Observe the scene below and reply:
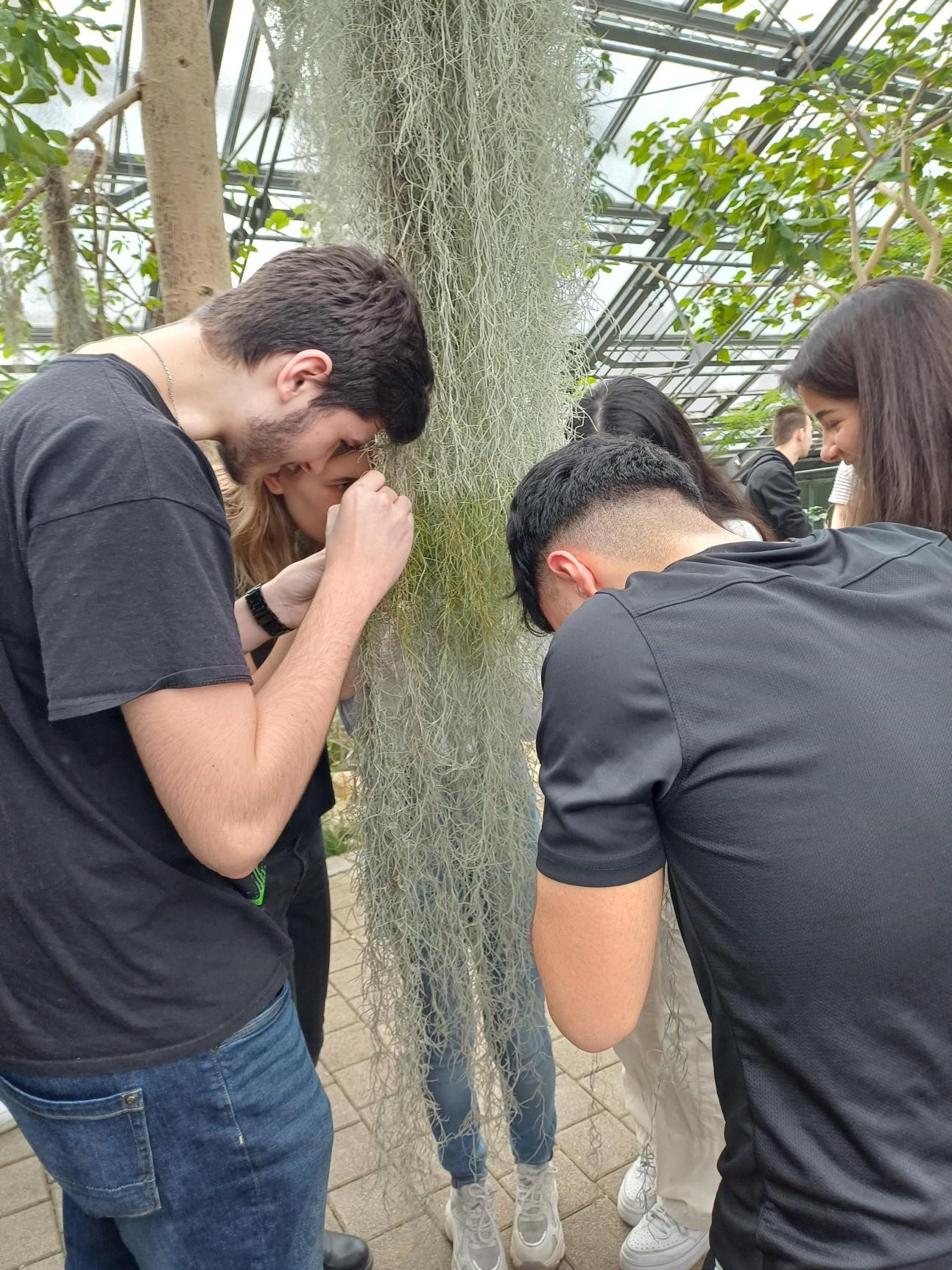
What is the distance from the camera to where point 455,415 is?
3.63 feet

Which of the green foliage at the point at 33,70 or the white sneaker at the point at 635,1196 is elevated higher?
the green foliage at the point at 33,70

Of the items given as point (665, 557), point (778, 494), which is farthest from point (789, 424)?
point (665, 557)

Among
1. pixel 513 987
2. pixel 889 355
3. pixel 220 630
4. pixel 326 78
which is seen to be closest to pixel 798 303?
pixel 889 355

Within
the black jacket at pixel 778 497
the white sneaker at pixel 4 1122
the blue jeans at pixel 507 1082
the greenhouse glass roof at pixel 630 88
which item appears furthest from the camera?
the greenhouse glass roof at pixel 630 88

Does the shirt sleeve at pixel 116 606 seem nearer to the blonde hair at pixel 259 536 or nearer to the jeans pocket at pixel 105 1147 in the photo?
the jeans pocket at pixel 105 1147

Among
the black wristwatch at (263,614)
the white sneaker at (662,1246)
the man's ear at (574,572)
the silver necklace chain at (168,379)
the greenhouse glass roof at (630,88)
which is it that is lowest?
the white sneaker at (662,1246)

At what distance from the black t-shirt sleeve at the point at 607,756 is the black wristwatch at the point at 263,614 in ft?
1.78

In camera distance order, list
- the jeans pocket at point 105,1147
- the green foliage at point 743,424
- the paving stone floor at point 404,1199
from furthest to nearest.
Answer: the green foliage at point 743,424 < the paving stone floor at point 404,1199 < the jeans pocket at point 105,1147

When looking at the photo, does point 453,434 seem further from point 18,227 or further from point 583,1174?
point 18,227

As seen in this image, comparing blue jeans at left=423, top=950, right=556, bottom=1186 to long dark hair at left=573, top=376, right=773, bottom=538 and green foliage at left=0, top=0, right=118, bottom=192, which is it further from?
green foliage at left=0, top=0, right=118, bottom=192

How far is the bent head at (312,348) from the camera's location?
962 millimetres

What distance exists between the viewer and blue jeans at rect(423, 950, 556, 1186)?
1316mm

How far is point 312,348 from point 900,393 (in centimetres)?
95

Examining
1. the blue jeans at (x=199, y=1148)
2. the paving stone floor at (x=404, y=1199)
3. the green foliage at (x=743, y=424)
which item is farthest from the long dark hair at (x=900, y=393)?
the green foliage at (x=743, y=424)
